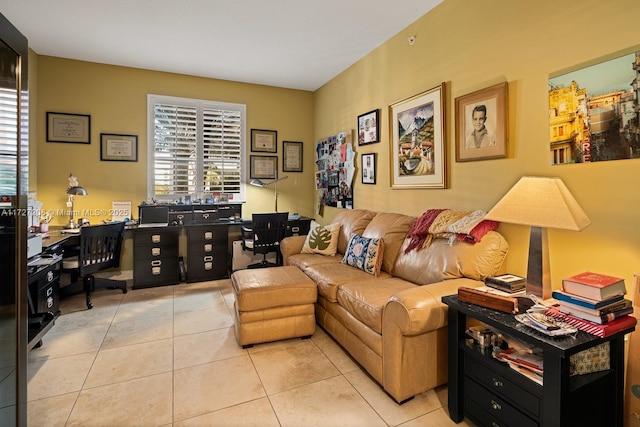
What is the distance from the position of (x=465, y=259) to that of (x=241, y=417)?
5.39ft

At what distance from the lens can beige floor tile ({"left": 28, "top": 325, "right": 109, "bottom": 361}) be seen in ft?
8.00

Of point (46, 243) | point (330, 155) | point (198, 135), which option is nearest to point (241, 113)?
point (198, 135)

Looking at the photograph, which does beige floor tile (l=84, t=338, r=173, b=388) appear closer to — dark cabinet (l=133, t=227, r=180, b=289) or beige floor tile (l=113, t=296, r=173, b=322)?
beige floor tile (l=113, t=296, r=173, b=322)

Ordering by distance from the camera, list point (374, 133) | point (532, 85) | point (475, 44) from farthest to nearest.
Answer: point (374, 133)
point (475, 44)
point (532, 85)

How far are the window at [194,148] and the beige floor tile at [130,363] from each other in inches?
96.1

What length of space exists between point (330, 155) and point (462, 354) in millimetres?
3413

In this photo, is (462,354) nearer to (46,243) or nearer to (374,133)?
(374,133)

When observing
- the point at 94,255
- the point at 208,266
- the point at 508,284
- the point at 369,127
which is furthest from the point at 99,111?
the point at 508,284

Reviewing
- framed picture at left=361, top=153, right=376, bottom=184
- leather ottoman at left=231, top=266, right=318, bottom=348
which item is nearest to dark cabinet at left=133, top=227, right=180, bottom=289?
leather ottoman at left=231, top=266, right=318, bottom=348

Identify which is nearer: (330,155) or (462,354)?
(462,354)

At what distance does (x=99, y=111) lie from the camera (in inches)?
163

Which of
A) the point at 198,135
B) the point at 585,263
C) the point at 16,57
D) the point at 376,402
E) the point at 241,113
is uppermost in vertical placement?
the point at 241,113

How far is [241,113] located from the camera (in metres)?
4.87

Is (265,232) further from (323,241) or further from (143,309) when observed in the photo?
(143,309)
